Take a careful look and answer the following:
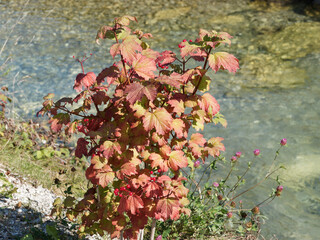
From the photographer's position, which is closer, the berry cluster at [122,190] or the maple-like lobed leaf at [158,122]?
the maple-like lobed leaf at [158,122]

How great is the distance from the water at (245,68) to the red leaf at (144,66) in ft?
7.41

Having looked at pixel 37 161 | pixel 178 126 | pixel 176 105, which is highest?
pixel 176 105

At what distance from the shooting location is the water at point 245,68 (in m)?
4.20

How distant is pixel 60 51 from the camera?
23.5 feet

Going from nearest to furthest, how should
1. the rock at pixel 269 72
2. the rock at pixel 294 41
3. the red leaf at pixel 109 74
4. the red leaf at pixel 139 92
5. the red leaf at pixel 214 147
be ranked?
the red leaf at pixel 139 92 → the red leaf at pixel 109 74 → the red leaf at pixel 214 147 → the rock at pixel 269 72 → the rock at pixel 294 41

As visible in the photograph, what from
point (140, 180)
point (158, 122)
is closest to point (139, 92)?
point (158, 122)

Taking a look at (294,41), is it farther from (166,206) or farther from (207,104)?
(166,206)

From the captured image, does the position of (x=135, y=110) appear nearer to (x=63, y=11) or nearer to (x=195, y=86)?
(x=195, y=86)

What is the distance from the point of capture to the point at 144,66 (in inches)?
77.3

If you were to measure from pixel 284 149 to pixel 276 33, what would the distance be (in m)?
3.85

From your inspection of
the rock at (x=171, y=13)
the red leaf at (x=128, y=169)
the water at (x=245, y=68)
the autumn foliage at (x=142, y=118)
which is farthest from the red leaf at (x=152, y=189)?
the rock at (x=171, y=13)

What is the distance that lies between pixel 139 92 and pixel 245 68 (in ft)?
16.6

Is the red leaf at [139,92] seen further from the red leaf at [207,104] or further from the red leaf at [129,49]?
the red leaf at [207,104]

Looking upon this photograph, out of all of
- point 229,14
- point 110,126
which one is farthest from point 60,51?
point 110,126
